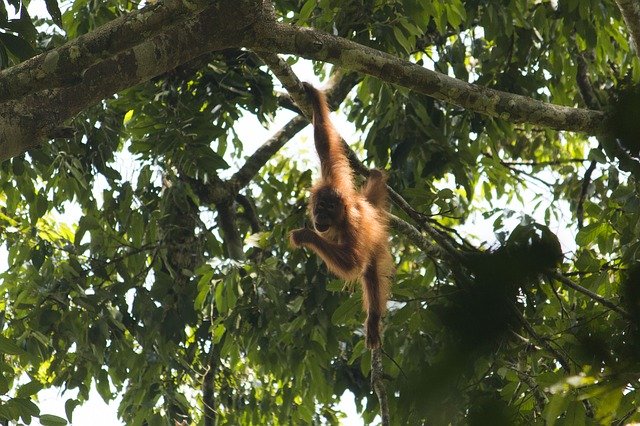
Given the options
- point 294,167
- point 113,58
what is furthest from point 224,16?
point 294,167

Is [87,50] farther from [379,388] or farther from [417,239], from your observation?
[417,239]

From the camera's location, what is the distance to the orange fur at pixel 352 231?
6219 mm

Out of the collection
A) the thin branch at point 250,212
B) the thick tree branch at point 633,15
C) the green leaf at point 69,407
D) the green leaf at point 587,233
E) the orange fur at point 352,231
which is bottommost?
the green leaf at point 587,233

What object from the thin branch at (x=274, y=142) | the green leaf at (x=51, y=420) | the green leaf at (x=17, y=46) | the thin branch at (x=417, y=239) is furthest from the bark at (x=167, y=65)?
the thin branch at (x=274, y=142)

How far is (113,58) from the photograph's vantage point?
385 cm

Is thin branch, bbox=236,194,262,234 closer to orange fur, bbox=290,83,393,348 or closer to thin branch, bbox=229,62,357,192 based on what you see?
thin branch, bbox=229,62,357,192

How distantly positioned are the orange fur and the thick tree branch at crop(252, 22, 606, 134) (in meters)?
1.45

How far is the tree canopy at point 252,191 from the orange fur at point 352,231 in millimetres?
193

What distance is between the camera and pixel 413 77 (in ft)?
15.2

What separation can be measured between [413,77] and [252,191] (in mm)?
4929

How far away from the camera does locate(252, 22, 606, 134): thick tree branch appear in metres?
4.39

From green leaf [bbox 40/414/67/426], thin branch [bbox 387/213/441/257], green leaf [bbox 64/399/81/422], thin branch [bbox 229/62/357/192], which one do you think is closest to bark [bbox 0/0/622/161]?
thin branch [bbox 387/213/441/257]

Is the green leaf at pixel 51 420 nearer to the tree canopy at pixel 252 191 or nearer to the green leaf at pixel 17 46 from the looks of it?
the tree canopy at pixel 252 191

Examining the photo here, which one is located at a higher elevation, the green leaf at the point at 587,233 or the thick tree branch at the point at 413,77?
the thick tree branch at the point at 413,77
